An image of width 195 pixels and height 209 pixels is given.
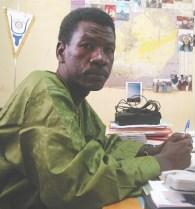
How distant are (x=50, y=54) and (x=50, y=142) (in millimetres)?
1582

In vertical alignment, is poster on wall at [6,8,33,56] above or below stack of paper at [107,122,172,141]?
above

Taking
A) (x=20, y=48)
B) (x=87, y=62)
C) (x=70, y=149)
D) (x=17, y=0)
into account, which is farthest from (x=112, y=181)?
(x=17, y=0)

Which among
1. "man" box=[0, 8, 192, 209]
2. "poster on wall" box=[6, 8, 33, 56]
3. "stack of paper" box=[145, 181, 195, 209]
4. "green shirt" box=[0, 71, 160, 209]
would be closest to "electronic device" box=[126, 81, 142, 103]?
"poster on wall" box=[6, 8, 33, 56]

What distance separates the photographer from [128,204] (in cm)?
82

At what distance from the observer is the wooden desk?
80cm

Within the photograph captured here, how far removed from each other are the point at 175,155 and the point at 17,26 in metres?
1.41

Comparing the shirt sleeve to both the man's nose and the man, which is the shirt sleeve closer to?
the man

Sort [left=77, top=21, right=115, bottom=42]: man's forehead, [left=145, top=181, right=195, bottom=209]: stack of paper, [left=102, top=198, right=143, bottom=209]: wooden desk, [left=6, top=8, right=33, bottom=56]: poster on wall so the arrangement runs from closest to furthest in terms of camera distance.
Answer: [left=145, top=181, right=195, bottom=209]: stack of paper
[left=102, top=198, right=143, bottom=209]: wooden desk
[left=77, top=21, right=115, bottom=42]: man's forehead
[left=6, top=8, right=33, bottom=56]: poster on wall

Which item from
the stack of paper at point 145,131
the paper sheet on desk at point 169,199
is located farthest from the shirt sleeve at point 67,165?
the stack of paper at point 145,131

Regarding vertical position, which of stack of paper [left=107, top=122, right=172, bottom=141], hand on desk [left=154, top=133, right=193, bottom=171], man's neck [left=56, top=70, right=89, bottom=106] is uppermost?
man's neck [left=56, top=70, right=89, bottom=106]

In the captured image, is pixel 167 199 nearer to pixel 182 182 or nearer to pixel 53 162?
pixel 182 182

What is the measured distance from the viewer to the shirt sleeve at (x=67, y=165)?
2.48 ft

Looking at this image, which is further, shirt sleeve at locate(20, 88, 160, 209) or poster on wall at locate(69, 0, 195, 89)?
poster on wall at locate(69, 0, 195, 89)

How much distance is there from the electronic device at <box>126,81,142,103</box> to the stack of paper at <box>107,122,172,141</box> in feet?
2.50
